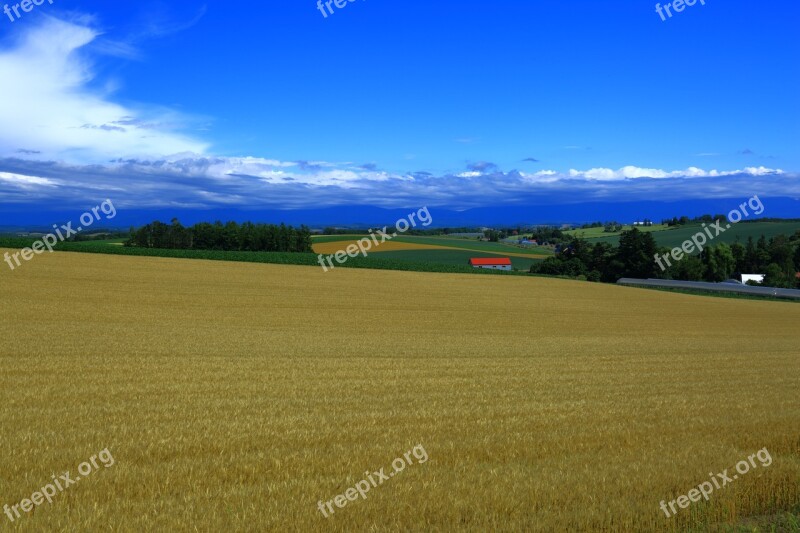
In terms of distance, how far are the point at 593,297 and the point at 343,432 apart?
43673mm

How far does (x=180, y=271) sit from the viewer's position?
152ft

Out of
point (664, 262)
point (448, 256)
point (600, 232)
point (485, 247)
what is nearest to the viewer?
point (664, 262)

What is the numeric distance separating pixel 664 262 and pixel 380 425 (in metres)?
77.6

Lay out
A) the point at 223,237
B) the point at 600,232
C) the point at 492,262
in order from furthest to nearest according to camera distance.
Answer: the point at 600,232, the point at 492,262, the point at 223,237

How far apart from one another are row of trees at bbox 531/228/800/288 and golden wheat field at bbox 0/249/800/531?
2283 inches

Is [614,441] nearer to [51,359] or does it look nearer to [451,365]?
[451,365]

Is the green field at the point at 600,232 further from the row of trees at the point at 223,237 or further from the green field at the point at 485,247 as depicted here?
the row of trees at the point at 223,237

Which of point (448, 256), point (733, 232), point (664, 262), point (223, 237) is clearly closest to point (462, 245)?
point (448, 256)

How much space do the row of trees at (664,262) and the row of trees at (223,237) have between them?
29552mm

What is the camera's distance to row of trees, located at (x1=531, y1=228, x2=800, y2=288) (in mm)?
82875

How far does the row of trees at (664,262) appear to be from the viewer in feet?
272

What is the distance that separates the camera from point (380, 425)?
10305mm

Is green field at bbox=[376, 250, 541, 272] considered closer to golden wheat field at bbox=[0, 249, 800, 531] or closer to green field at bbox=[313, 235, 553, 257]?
green field at bbox=[313, 235, 553, 257]

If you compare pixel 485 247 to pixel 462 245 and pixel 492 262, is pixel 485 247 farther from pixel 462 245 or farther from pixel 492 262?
pixel 492 262
